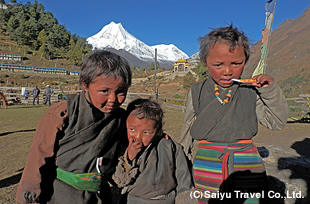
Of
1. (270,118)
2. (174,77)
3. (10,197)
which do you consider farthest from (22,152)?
(174,77)

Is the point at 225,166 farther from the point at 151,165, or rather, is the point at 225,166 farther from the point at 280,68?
the point at 280,68

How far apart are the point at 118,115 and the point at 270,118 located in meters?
0.97

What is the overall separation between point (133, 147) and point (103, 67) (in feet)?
1.88

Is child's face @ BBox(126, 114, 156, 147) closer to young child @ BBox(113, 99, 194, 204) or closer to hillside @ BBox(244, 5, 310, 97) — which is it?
young child @ BBox(113, 99, 194, 204)

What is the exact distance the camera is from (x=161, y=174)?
1.65 m

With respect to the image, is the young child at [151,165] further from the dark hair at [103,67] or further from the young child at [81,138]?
the dark hair at [103,67]

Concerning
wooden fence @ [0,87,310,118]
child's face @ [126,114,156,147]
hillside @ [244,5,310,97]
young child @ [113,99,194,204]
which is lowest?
wooden fence @ [0,87,310,118]

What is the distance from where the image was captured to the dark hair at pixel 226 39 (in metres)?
1.44

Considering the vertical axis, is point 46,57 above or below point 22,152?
above

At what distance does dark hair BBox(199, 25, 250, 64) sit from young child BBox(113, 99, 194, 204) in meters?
0.57

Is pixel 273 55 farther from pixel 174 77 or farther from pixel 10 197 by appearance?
pixel 10 197

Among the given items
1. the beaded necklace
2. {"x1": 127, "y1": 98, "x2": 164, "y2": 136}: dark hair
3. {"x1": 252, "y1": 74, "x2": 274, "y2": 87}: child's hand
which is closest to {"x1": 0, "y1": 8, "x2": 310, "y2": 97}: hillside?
{"x1": 127, "y1": 98, "x2": 164, "y2": 136}: dark hair

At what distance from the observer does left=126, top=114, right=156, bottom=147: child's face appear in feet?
5.35

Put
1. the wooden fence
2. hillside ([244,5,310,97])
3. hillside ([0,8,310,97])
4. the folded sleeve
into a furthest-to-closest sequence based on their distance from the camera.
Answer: hillside ([244,5,310,97]) < hillside ([0,8,310,97]) < the wooden fence < the folded sleeve
